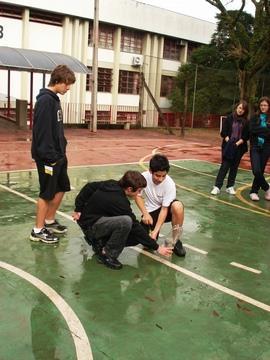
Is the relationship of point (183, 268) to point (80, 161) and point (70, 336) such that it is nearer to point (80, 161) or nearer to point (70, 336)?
point (70, 336)

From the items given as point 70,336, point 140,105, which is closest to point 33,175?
point 70,336

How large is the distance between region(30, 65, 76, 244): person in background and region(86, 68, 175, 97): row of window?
77.5 feet

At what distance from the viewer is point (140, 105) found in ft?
97.9

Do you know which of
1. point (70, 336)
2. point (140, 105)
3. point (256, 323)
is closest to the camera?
point (70, 336)

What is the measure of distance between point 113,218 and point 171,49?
101 ft

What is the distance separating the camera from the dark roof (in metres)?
18.8

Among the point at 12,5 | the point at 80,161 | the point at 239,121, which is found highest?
the point at 12,5

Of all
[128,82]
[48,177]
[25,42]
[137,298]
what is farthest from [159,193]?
[128,82]

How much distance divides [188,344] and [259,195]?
235 inches

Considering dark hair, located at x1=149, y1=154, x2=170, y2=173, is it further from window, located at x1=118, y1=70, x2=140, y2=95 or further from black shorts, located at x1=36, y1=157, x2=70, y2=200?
window, located at x1=118, y1=70, x2=140, y2=95

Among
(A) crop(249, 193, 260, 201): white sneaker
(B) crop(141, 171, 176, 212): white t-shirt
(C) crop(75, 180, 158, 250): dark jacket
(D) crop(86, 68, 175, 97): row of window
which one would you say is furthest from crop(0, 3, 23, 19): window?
(C) crop(75, 180, 158, 250): dark jacket

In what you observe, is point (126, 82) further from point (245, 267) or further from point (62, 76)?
point (245, 267)

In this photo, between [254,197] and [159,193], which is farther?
[254,197]

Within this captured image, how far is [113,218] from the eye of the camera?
4746 mm
